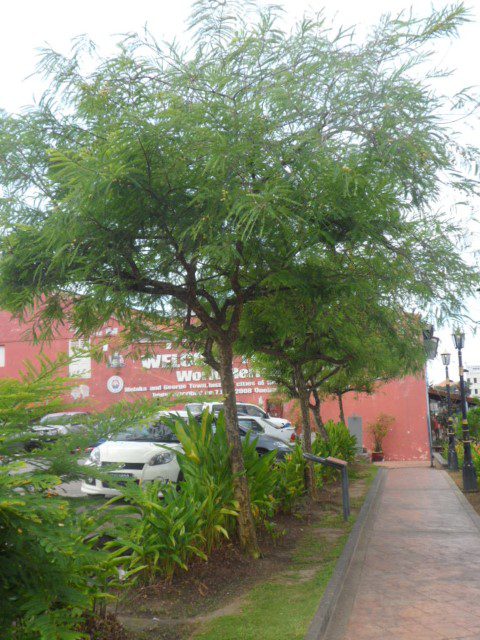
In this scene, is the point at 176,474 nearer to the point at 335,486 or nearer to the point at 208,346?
the point at 208,346

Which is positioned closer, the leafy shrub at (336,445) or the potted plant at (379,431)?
the leafy shrub at (336,445)

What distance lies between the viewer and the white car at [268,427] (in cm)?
2028

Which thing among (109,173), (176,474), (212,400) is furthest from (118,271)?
(176,474)

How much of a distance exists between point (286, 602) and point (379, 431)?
23212 millimetres

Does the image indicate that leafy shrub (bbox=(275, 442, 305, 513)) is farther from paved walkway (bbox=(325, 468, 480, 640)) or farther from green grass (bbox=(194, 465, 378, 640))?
green grass (bbox=(194, 465, 378, 640))

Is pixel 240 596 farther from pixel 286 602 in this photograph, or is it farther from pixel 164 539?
pixel 164 539

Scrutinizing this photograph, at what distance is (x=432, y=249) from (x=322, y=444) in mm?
9841

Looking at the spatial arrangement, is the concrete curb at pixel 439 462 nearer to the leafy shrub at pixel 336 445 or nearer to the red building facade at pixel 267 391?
the red building facade at pixel 267 391

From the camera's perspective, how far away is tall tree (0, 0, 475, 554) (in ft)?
18.1

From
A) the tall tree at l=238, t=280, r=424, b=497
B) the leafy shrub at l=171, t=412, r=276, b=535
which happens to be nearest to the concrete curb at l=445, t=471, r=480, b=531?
the tall tree at l=238, t=280, r=424, b=497

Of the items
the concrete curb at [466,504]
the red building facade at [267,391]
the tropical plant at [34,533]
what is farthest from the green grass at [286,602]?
the red building facade at [267,391]

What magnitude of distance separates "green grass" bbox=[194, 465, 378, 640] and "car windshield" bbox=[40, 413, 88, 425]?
2700 millimetres

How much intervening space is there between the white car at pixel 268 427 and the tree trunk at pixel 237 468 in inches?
444

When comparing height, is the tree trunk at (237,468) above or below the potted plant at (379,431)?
above
